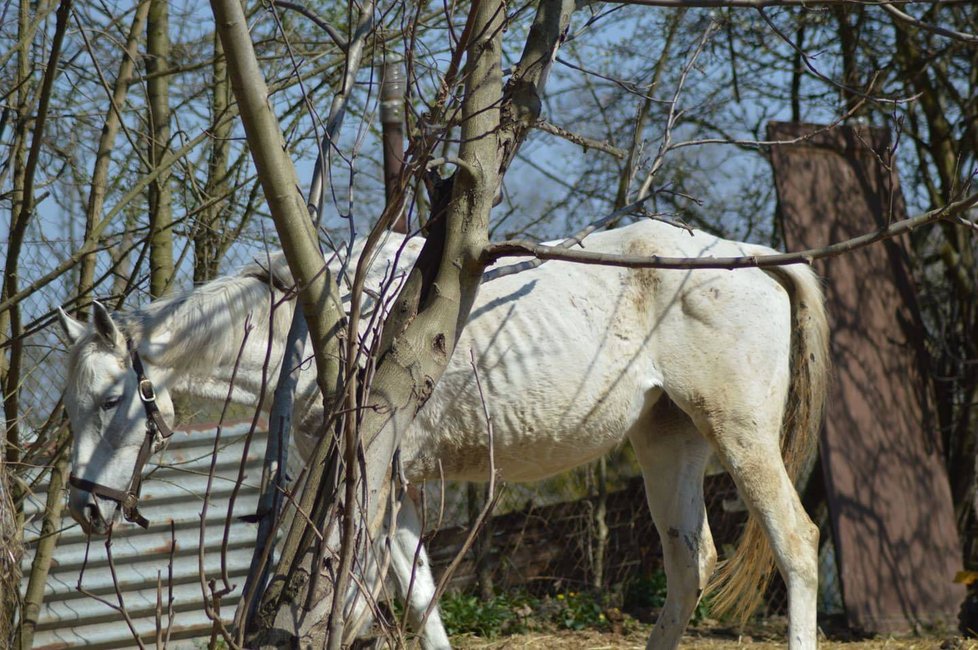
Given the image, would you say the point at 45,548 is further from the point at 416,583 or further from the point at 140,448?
the point at 416,583

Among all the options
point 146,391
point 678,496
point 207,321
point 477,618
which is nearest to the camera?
point 146,391

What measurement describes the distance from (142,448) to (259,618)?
1865 mm

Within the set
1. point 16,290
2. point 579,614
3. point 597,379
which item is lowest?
point 579,614

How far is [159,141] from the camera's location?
4.45 metres

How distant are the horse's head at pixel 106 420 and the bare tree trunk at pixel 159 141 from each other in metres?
0.73

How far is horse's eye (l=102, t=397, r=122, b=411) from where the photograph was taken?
3412 mm

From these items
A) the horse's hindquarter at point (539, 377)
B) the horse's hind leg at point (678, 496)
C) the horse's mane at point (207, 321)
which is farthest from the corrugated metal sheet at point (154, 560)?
the horse's hind leg at point (678, 496)

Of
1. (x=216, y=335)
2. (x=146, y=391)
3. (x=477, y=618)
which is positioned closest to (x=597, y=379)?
(x=216, y=335)

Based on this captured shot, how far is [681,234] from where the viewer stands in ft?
13.8

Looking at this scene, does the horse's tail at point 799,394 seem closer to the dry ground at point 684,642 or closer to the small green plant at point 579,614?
Result: the dry ground at point 684,642

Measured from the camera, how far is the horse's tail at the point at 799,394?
4.30m

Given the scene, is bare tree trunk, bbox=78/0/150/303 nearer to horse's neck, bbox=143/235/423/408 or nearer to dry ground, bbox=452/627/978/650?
horse's neck, bbox=143/235/423/408

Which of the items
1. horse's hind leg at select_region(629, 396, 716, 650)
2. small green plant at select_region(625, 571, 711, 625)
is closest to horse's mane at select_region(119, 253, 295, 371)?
horse's hind leg at select_region(629, 396, 716, 650)

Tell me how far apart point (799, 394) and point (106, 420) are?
271 centimetres
